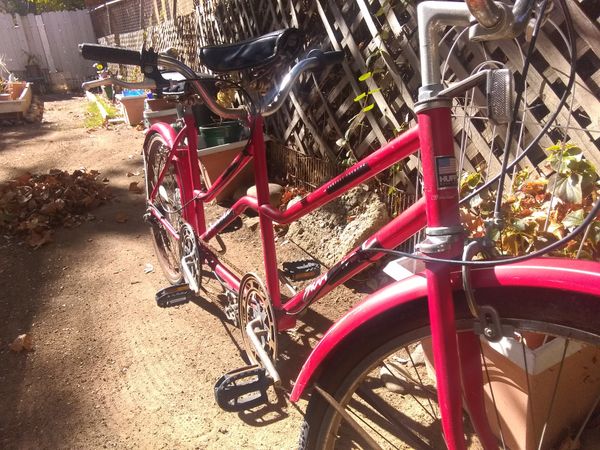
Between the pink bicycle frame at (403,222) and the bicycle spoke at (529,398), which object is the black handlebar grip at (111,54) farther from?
the bicycle spoke at (529,398)

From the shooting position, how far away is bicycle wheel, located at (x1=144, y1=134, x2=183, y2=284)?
2.70 meters

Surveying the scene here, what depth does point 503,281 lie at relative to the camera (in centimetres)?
87

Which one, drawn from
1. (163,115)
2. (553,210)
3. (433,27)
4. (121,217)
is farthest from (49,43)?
(433,27)

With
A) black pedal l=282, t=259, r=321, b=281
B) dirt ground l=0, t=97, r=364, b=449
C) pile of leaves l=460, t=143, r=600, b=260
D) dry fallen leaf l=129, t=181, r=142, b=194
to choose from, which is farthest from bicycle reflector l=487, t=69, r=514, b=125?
dry fallen leaf l=129, t=181, r=142, b=194

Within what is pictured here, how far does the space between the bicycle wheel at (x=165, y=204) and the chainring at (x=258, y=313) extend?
30.8 inches

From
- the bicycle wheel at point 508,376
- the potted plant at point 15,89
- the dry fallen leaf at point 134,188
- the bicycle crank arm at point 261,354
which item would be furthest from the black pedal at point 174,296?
the potted plant at point 15,89

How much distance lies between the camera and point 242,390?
1819 millimetres

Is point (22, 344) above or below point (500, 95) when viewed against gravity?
below

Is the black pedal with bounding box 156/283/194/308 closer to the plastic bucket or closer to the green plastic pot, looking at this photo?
the green plastic pot

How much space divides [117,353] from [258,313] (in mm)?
950

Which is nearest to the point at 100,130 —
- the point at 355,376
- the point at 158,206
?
the point at 158,206

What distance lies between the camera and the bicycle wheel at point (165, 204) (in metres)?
2.70

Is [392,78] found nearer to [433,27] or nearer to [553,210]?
[553,210]

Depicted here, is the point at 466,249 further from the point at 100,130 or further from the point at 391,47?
the point at 100,130
